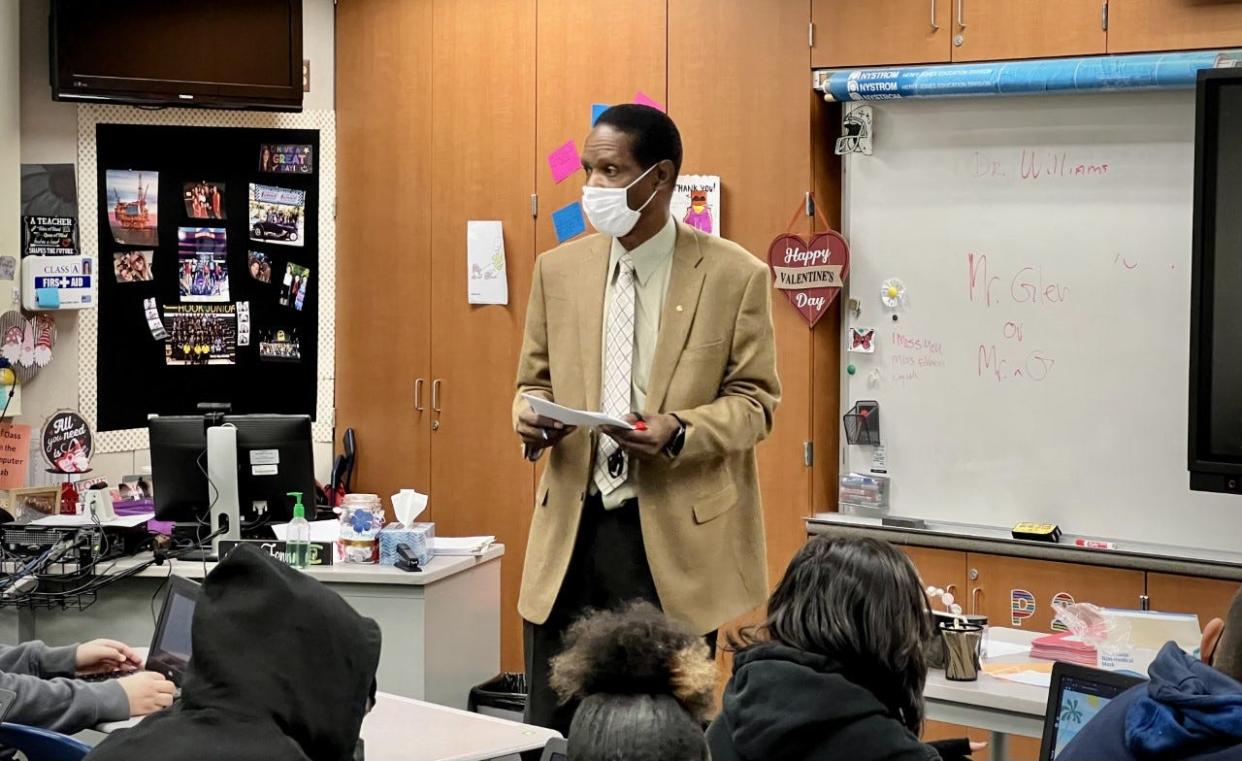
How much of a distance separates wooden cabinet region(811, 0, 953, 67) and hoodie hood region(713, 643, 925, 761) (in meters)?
3.10

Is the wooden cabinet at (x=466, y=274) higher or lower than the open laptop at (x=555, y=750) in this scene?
higher

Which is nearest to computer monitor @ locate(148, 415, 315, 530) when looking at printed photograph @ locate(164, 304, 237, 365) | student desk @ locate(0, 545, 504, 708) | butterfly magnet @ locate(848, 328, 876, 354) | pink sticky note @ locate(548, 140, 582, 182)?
student desk @ locate(0, 545, 504, 708)

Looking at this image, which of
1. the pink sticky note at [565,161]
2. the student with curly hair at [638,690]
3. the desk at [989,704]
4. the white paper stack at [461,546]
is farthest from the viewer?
the pink sticky note at [565,161]

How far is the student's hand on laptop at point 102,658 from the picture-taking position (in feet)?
9.80

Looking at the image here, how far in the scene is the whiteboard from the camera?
13.9 ft

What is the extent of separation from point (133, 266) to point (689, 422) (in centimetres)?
348

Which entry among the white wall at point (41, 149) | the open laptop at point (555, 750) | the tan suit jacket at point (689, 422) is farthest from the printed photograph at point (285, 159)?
the open laptop at point (555, 750)

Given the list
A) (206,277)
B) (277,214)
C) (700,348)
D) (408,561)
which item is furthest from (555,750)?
(277,214)

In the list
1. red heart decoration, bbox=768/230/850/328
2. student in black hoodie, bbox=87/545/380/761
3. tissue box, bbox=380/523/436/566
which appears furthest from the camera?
red heart decoration, bbox=768/230/850/328

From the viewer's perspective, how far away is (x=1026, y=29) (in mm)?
4406

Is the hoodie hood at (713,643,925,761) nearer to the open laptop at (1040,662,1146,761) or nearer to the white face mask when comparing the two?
the open laptop at (1040,662,1146,761)

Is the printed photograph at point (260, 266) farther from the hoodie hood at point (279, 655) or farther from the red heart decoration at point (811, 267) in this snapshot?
the hoodie hood at point (279, 655)

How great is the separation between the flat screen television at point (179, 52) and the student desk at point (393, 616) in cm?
205

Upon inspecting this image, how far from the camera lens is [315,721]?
1776 millimetres
